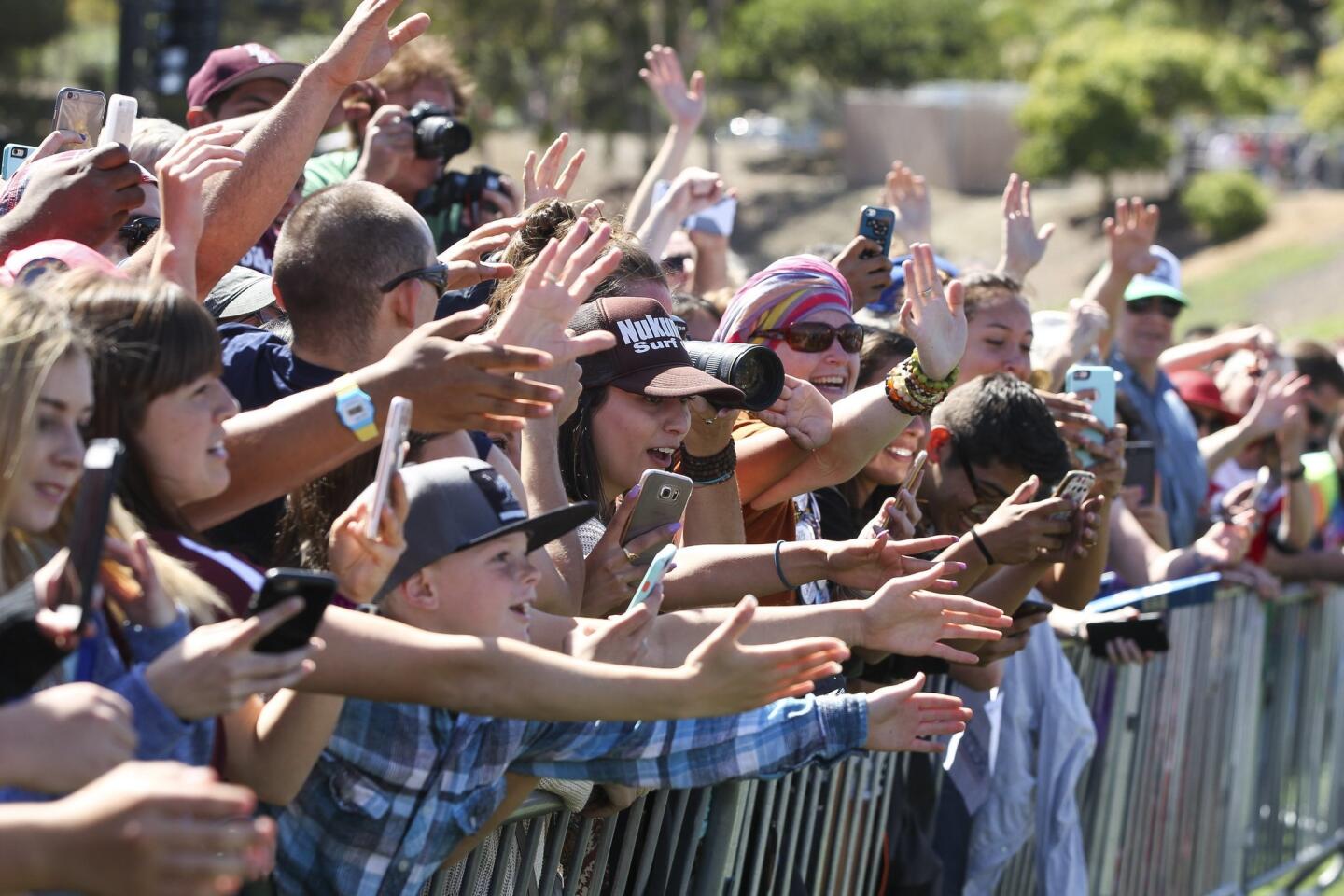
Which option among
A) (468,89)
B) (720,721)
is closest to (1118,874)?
(720,721)

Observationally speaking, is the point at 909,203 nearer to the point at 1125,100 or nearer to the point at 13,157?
the point at 13,157

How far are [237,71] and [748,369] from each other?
2477 mm

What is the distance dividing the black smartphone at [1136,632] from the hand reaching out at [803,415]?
1.54 metres

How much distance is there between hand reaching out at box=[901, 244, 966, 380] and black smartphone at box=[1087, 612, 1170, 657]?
133 cm

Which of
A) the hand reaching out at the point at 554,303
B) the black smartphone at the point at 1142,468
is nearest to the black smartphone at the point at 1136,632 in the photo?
the black smartphone at the point at 1142,468

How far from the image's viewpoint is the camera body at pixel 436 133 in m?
5.36

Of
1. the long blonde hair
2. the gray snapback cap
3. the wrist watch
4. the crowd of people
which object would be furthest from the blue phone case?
the long blonde hair

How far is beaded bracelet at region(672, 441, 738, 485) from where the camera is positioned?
3.93 metres

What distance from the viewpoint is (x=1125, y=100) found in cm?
3419

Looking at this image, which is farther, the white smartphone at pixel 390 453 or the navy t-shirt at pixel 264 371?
→ the navy t-shirt at pixel 264 371

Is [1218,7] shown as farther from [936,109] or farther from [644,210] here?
[644,210]

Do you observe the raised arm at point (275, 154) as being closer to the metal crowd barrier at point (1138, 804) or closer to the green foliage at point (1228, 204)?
the metal crowd barrier at point (1138, 804)

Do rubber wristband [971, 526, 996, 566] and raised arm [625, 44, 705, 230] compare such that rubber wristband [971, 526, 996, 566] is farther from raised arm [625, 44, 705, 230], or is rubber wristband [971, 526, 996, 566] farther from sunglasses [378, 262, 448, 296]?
raised arm [625, 44, 705, 230]

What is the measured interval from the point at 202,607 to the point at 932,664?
6.84 feet
